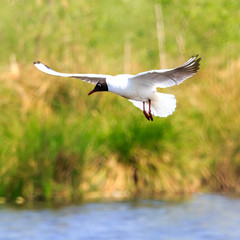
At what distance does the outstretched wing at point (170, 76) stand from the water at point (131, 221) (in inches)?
302

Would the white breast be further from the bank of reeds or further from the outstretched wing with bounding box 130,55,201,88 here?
the bank of reeds

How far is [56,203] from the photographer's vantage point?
15.2 m

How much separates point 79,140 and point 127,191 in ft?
4.47

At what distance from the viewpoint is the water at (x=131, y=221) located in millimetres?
14297

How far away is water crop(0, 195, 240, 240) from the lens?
14.3 m

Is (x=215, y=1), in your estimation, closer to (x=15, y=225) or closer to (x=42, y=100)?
(x=42, y=100)

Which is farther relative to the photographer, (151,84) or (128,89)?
(151,84)

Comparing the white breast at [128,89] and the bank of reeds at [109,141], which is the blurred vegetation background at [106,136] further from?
the white breast at [128,89]

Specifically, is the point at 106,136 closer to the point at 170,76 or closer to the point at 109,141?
the point at 109,141

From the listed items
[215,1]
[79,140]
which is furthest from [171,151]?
[215,1]

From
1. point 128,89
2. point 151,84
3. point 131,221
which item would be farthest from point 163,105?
point 131,221

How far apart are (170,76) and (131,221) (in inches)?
355

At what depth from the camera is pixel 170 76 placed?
6496 mm

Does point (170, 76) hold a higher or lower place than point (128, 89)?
higher
